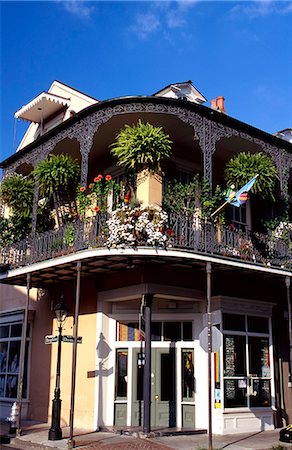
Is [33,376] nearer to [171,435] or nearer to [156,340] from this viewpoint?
[156,340]

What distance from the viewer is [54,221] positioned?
1577cm

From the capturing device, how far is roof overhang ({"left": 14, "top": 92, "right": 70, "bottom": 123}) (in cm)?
1692

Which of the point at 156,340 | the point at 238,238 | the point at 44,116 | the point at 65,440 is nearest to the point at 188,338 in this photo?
the point at 156,340

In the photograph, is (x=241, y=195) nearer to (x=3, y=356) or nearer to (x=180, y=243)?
(x=180, y=243)

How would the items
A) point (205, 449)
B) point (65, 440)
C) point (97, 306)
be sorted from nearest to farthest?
point (205, 449) < point (65, 440) < point (97, 306)

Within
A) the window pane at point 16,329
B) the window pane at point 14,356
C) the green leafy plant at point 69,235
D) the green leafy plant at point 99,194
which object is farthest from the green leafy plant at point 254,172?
the window pane at point 14,356

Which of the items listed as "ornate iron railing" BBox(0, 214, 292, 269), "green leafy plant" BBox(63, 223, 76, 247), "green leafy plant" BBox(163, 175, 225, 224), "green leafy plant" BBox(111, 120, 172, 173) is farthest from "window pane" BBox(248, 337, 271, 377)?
"green leafy plant" BBox(111, 120, 172, 173)

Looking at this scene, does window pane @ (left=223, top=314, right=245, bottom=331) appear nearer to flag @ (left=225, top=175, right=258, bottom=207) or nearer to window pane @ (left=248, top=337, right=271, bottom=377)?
window pane @ (left=248, top=337, right=271, bottom=377)

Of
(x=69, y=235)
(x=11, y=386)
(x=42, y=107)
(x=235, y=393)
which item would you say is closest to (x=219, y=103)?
(x=42, y=107)

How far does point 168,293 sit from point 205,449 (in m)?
3.90

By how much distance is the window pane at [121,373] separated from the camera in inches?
512

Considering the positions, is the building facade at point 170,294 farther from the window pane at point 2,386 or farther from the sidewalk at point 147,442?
the window pane at point 2,386

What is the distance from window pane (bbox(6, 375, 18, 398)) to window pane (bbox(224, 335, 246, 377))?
6795 mm

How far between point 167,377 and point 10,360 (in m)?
5.91
